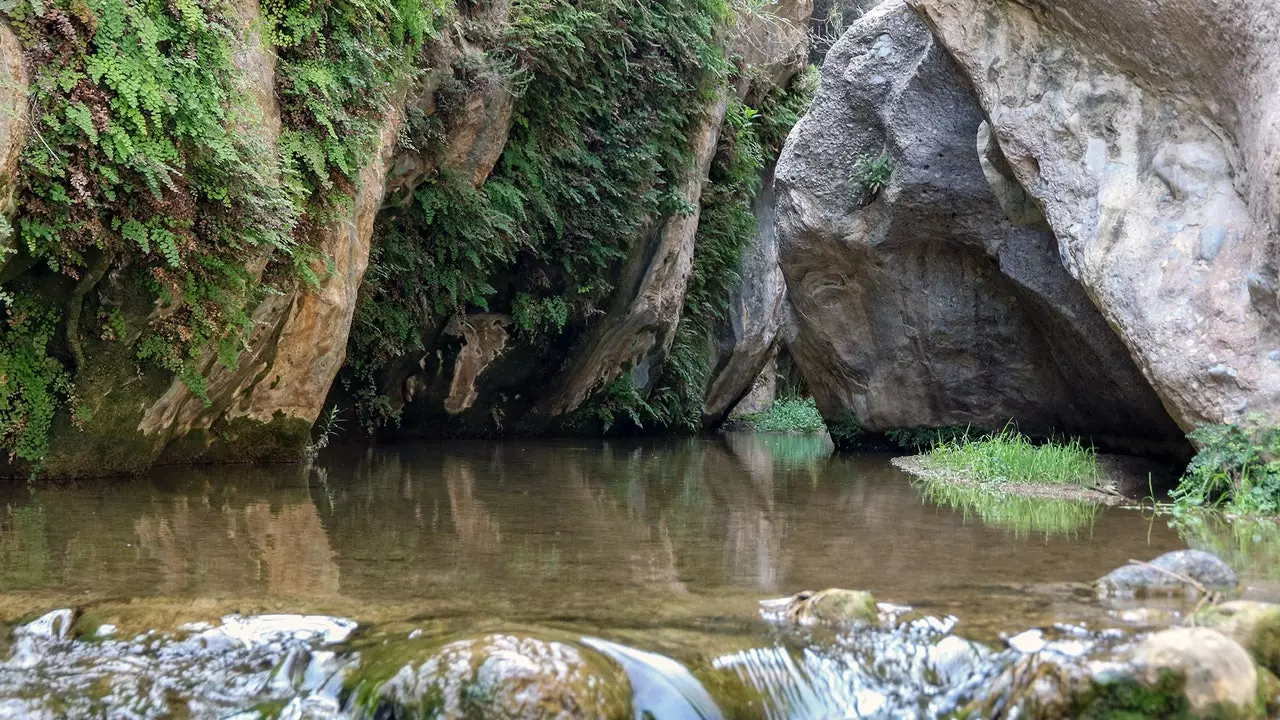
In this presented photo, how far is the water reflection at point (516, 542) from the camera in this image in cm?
419

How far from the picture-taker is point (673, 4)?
14.0m

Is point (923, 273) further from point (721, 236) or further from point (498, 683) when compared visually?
point (498, 683)

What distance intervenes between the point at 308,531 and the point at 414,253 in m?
6.71

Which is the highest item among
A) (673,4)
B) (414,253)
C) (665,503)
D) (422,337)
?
(673,4)

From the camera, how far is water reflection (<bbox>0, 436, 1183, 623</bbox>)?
13.7ft

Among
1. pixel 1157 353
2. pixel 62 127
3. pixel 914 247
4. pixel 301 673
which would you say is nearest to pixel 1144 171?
pixel 1157 353

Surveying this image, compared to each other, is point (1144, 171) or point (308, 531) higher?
point (1144, 171)

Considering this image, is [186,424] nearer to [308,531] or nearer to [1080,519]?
[308,531]

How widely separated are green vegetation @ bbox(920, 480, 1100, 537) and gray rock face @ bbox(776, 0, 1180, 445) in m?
2.53

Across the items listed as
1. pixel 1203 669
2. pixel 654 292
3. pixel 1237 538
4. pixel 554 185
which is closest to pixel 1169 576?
pixel 1203 669

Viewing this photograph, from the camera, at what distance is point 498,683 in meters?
3.09

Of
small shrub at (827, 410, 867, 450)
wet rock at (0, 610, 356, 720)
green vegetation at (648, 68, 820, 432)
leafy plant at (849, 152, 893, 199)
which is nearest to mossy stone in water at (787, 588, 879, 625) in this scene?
wet rock at (0, 610, 356, 720)

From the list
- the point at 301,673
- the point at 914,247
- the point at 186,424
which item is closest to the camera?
the point at 301,673

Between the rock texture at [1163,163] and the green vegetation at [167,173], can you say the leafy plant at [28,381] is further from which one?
the rock texture at [1163,163]
